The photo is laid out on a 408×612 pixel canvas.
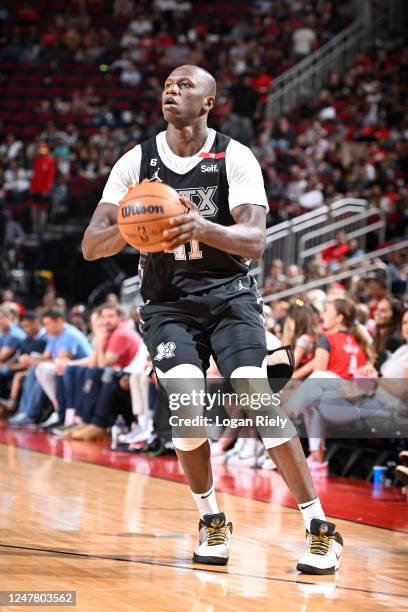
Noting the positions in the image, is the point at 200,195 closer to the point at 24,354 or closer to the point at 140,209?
the point at 140,209

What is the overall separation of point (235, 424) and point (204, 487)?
11.2ft

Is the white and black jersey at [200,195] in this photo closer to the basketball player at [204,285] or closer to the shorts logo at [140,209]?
the basketball player at [204,285]

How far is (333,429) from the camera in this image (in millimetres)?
8008

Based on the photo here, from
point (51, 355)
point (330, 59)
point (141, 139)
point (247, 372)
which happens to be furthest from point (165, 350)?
point (330, 59)

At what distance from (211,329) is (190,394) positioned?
0.33 meters

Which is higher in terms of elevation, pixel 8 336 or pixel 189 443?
pixel 8 336

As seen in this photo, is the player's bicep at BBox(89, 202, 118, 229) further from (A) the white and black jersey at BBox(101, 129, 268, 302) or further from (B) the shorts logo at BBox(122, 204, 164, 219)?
(B) the shorts logo at BBox(122, 204, 164, 219)

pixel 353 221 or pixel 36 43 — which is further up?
pixel 36 43

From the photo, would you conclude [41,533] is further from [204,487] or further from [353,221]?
[353,221]

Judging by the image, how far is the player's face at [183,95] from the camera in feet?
15.2

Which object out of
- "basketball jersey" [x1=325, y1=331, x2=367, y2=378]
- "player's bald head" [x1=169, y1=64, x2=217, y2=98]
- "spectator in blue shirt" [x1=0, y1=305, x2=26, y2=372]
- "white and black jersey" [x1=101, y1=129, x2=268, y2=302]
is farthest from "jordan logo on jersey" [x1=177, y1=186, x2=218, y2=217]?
"spectator in blue shirt" [x1=0, y1=305, x2=26, y2=372]

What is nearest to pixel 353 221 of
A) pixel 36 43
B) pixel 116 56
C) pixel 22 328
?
pixel 22 328

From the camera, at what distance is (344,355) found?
818 cm

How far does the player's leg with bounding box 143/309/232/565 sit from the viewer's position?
15.0ft
